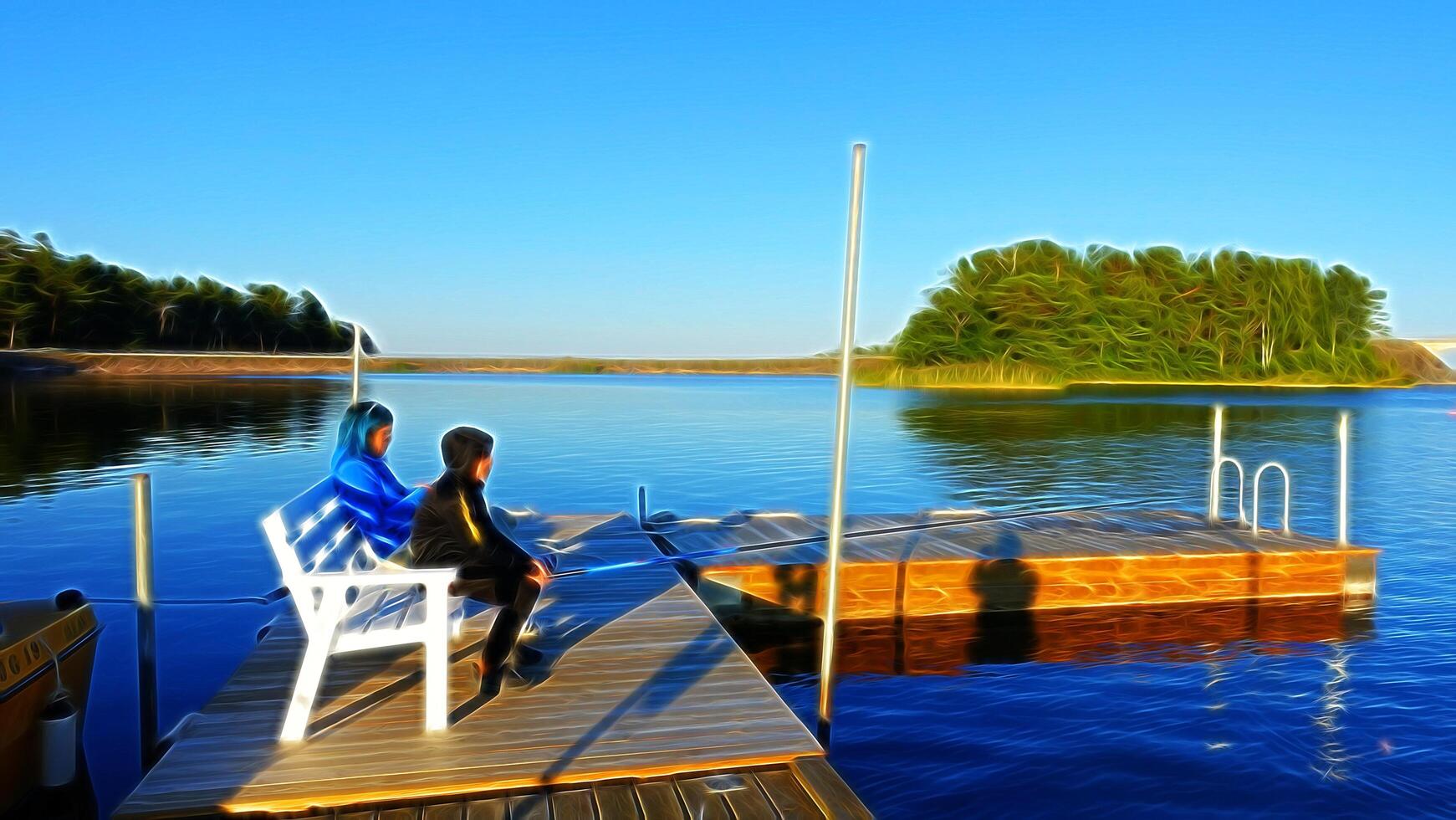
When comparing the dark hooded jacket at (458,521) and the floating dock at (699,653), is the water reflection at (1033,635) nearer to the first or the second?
the floating dock at (699,653)

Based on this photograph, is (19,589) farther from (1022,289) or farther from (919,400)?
(1022,289)

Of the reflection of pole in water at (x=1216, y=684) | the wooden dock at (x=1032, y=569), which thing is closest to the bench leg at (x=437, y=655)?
the wooden dock at (x=1032, y=569)

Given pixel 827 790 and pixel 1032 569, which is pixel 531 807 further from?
pixel 1032 569

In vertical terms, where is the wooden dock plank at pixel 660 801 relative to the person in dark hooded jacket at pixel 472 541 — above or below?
below

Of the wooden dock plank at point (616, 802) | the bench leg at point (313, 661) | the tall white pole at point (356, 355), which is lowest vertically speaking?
the wooden dock plank at point (616, 802)

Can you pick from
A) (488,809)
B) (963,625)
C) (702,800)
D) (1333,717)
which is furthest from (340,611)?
(1333,717)

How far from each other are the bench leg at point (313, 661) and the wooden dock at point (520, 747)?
0.33ft

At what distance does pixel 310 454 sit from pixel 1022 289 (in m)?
61.0

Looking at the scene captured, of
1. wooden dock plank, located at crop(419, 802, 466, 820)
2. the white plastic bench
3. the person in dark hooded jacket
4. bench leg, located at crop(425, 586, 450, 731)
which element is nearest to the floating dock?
wooden dock plank, located at crop(419, 802, 466, 820)

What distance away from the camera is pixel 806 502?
17.2 metres

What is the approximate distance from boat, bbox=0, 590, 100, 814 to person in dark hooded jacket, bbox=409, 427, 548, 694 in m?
1.78

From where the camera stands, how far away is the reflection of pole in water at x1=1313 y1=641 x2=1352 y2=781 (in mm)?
5938

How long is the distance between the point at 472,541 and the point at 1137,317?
7820cm

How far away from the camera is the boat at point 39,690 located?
4301 mm
